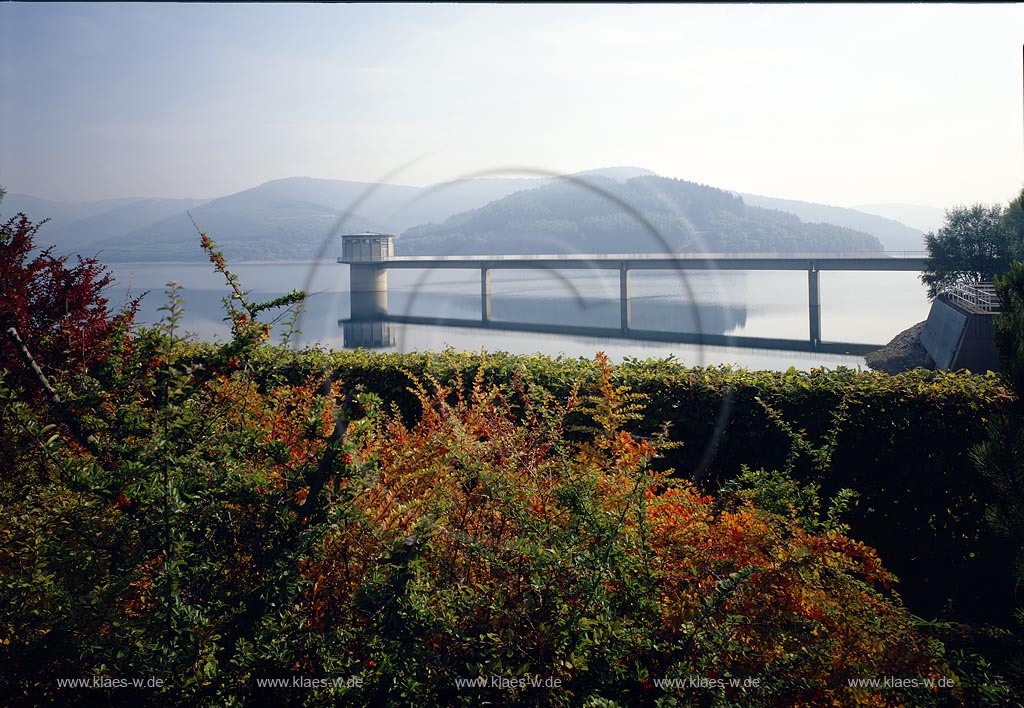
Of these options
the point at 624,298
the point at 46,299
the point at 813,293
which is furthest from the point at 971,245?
the point at 46,299

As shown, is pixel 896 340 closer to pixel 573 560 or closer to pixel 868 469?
pixel 868 469

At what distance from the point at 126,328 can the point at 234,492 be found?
1.76 m

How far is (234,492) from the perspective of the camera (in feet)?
8.94

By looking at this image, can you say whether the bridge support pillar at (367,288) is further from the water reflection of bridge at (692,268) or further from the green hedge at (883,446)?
the green hedge at (883,446)

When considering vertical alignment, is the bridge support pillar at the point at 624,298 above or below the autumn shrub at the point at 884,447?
above

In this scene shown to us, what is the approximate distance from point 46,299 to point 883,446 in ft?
25.6

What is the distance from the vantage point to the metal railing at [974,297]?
2364cm

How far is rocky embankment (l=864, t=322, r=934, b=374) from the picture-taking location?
29688mm

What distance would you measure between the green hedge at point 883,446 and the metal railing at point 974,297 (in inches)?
730

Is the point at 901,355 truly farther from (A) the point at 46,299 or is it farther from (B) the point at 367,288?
(A) the point at 46,299

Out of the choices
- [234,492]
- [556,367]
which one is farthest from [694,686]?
[556,367]

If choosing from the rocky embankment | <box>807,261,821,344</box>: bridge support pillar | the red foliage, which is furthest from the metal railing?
the red foliage

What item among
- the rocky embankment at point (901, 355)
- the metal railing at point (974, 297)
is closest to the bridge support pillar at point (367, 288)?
the metal railing at point (974, 297)

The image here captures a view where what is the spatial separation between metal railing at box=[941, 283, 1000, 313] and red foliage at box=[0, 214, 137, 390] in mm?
22922
